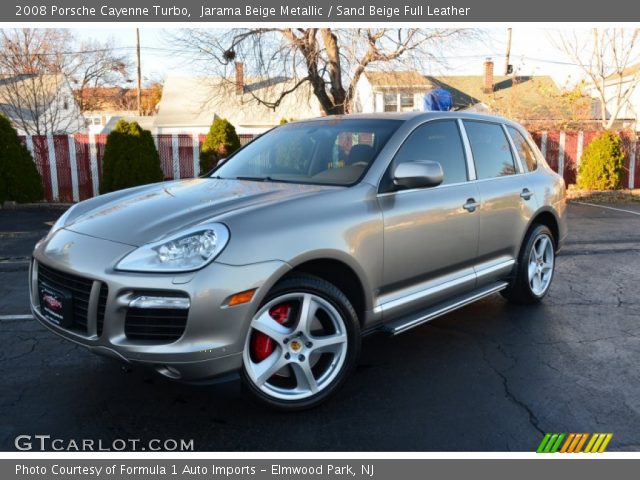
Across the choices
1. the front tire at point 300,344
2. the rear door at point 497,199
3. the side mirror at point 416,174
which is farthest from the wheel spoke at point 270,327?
the rear door at point 497,199

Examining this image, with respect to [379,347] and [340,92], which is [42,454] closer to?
[379,347]

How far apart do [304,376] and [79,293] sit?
4.29ft

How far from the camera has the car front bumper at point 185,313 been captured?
8.91ft

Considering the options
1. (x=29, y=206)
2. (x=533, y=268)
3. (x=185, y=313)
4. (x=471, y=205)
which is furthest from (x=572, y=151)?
(x=185, y=313)

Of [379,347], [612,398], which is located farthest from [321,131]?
[612,398]

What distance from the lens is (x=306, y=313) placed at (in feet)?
10.3

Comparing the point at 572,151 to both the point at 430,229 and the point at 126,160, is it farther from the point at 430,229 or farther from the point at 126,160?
the point at 430,229

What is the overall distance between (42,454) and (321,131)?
9.27 feet

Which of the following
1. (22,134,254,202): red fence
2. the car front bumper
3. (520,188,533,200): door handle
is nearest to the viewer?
the car front bumper

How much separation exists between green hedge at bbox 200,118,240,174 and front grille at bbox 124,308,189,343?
41.5 feet

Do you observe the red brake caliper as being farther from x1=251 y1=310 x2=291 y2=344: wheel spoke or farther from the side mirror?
the side mirror

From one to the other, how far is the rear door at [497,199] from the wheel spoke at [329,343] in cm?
158

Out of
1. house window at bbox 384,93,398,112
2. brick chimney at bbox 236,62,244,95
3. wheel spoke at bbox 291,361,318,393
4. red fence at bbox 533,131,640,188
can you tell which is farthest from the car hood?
house window at bbox 384,93,398,112

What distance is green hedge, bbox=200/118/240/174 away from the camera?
15.1 meters
